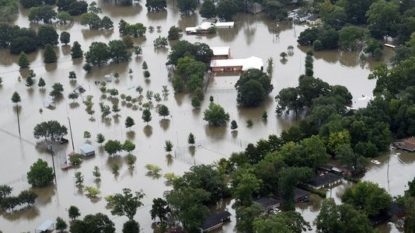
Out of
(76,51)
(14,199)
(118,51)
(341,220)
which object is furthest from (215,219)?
(76,51)

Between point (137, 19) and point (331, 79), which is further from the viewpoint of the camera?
point (137, 19)

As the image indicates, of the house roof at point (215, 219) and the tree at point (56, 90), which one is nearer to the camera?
the house roof at point (215, 219)

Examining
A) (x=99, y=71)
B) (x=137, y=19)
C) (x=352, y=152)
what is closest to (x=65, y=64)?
(x=99, y=71)

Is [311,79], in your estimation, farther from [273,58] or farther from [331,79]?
[273,58]

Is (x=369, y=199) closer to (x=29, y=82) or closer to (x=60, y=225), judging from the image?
(x=60, y=225)

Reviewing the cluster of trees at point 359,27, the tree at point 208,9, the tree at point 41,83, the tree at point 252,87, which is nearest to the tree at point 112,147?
the tree at point 252,87

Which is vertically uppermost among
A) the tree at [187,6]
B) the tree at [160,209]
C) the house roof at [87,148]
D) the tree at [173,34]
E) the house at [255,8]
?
the tree at [187,6]

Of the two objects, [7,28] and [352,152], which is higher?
[7,28]

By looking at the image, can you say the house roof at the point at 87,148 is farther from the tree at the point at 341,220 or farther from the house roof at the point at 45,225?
the tree at the point at 341,220
